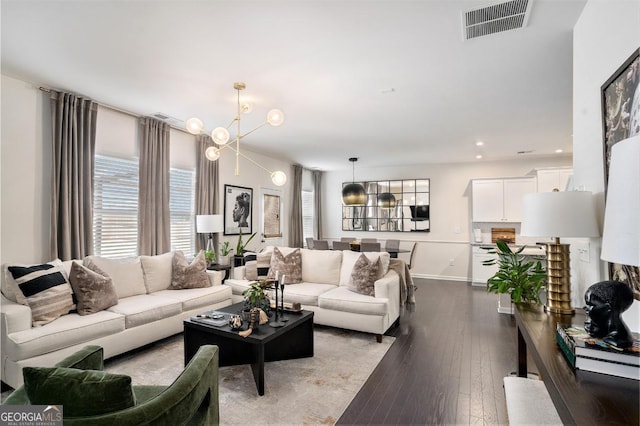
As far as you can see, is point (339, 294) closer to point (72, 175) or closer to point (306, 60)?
point (306, 60)

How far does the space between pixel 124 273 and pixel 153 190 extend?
127cm

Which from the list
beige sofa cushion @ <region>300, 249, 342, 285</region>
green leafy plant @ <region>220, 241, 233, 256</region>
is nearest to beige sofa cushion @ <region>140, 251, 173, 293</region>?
green leafy plant @ <region>220, 241, 233, 256</region>

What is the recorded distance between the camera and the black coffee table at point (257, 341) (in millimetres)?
2596

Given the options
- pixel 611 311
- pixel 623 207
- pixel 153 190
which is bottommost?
pixel 611 311

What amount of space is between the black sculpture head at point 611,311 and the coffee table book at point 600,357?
0.11ft

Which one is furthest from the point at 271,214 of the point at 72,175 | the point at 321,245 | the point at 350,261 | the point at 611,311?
the point at 611,311

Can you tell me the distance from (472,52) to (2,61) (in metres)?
4.12

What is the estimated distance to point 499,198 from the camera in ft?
22.7

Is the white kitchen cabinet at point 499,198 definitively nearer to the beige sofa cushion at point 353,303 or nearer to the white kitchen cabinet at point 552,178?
the white kitchen cabinet at point 552,178

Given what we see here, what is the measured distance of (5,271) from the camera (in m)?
2.77

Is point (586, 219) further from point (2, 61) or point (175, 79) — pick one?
point (2, 61)

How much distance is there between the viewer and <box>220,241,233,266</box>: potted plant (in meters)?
5.34

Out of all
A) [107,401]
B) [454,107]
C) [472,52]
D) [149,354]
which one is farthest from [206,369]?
[454,107]

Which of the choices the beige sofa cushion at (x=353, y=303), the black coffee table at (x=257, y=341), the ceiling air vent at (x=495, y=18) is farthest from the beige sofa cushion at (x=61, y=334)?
the ceiling air vent at (x=495, y=18)
